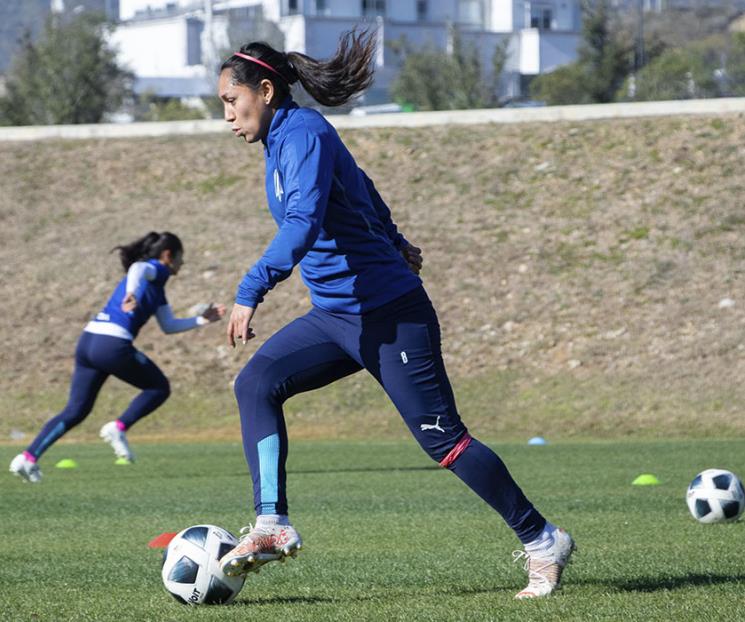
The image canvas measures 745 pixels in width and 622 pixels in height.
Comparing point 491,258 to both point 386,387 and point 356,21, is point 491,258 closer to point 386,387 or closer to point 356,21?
point 386,387

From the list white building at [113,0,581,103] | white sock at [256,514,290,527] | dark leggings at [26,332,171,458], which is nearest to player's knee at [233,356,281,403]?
white sock at [256,514,290,527]

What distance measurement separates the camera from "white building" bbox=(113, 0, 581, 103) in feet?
279

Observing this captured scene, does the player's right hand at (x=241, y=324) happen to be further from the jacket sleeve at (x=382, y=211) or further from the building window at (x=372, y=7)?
the building window at (x=372, y=7)

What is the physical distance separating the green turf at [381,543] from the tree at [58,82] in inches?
1108

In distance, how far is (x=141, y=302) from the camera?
12984 mm

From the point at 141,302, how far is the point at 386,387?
746 cm

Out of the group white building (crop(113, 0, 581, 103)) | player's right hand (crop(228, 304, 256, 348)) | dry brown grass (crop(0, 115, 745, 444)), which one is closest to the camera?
player's right hand (crop(228, 304, 256, 348))

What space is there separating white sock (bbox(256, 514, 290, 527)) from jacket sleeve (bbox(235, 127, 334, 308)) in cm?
91

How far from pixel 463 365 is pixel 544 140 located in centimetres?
893

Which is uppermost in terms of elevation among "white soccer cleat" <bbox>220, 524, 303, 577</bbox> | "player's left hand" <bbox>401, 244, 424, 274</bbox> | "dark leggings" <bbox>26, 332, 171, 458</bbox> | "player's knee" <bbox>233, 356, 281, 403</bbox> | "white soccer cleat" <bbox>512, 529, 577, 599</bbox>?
"player's left hand" <bbox>401, 244, 424, 274</bbox>

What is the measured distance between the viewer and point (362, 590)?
6316 mm

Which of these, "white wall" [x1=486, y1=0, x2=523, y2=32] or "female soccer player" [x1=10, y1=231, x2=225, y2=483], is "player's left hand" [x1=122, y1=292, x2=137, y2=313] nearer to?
"female soccer player" [x1=10, y1=231, x2=225, y2=483]

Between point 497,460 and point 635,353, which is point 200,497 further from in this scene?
point 635,353

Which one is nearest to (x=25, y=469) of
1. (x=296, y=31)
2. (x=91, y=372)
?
(x=91, y=372)
